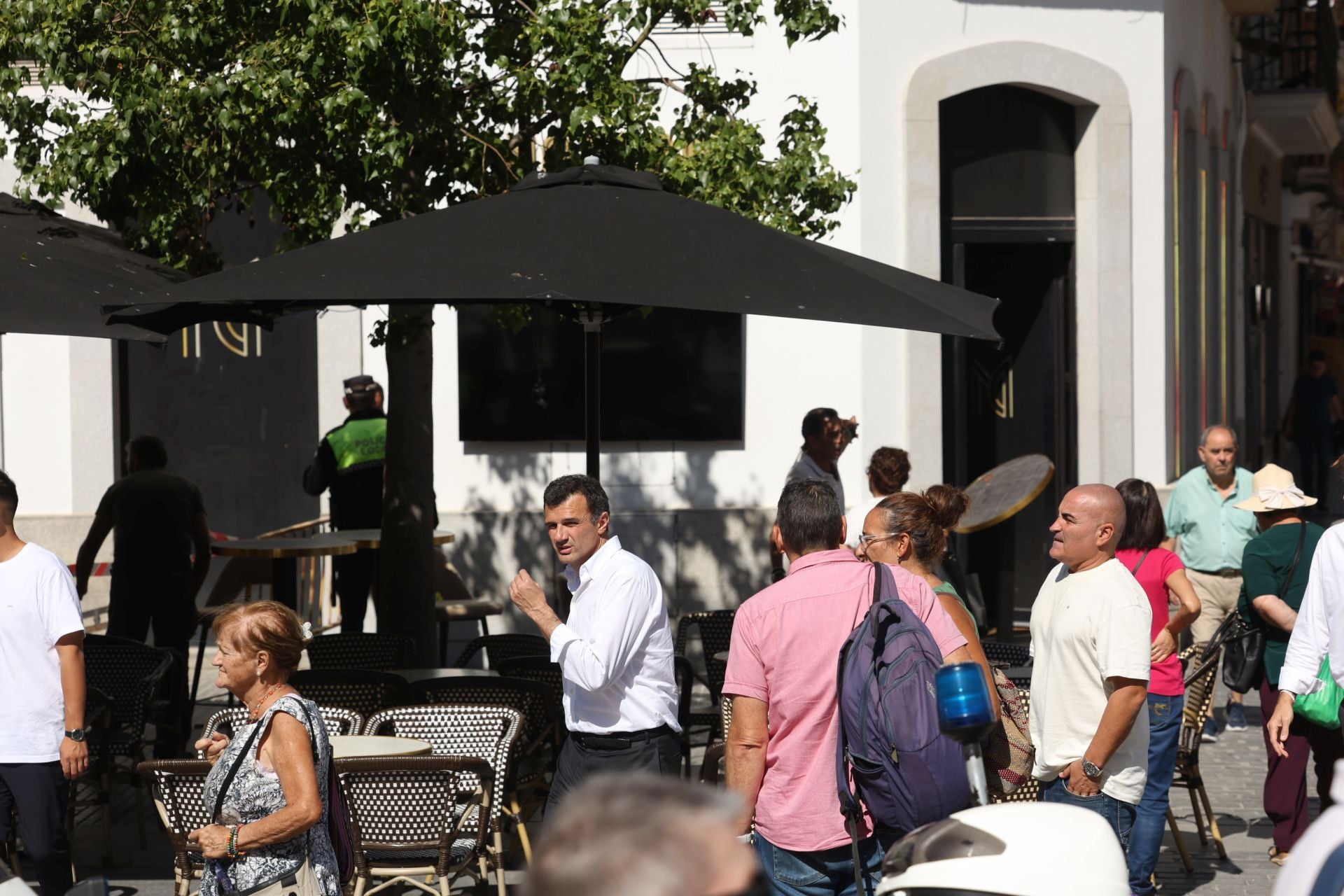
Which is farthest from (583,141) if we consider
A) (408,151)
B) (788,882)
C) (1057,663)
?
(788,882)

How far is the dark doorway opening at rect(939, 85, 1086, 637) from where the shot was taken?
13.7 meters

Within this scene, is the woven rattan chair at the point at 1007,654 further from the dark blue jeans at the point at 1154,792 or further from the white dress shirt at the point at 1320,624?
the white dress shirt at the point at 1320,624

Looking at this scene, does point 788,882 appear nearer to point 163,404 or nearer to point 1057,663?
point 1057,663

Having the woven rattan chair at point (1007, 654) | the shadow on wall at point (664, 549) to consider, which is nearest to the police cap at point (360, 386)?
the shadow on wall at point (664, 549)

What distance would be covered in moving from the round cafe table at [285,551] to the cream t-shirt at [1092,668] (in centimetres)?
519

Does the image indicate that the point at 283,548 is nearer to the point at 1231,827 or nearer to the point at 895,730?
the point at 1231,827

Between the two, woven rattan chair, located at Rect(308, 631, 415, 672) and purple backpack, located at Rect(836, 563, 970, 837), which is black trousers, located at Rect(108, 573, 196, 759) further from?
purple backpack, located at Rect(836, 563, 970, 837)

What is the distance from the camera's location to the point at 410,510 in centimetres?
884

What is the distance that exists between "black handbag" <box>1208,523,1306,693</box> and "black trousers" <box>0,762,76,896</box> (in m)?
4.86

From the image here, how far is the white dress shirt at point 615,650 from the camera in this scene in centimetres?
504

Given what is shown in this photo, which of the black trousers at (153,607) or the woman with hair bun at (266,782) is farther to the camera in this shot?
the black trousers at (153,607)

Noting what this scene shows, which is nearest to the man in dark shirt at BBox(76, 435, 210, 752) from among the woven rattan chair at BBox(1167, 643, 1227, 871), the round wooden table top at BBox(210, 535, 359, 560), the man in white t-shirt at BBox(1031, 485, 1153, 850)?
the round wooden table top at BBox(210, 535, 359, 560)

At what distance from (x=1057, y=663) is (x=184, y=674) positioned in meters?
4.65

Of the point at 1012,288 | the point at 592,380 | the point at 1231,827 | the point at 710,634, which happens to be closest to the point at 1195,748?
the point at 1231,827
